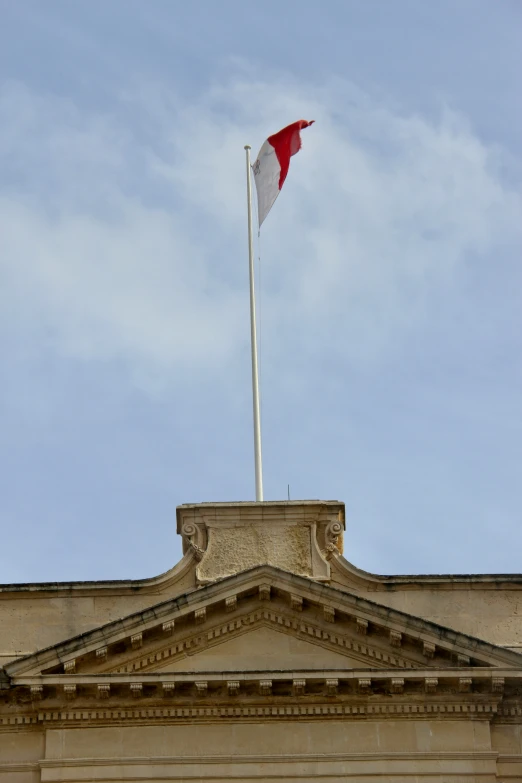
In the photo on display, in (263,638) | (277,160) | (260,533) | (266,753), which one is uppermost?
(277,160)

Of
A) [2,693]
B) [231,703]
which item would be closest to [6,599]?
[2,693]

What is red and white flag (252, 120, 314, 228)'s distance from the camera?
1743 inches

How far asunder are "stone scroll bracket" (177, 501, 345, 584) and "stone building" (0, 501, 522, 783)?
114 centimetres

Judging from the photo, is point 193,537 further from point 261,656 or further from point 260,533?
point 261,656

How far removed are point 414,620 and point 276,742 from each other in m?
3.13

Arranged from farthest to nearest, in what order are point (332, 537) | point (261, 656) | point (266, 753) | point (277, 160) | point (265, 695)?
point (277, 160) < point (332, 537) < point (261, 656) < point (265, 695) < point (266, 753)

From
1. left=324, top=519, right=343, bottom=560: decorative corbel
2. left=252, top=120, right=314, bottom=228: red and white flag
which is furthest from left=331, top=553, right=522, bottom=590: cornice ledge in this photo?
left=252, top=120, right=314, bottom=228: red and white flag

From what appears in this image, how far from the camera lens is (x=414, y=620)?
36344mm

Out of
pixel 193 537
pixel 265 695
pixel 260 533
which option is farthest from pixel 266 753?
pixel 193 537

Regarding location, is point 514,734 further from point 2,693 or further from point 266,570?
point 2,693

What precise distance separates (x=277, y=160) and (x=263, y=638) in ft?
38.6

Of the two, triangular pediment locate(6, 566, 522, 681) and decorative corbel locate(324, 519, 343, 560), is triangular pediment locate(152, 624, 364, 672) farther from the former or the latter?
decorative corbel locate(324, 519, 343, 560)

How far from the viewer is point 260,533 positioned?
38.3 m

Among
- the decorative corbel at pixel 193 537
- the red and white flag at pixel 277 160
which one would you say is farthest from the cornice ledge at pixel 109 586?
the red and white flag at pixel 277 160
